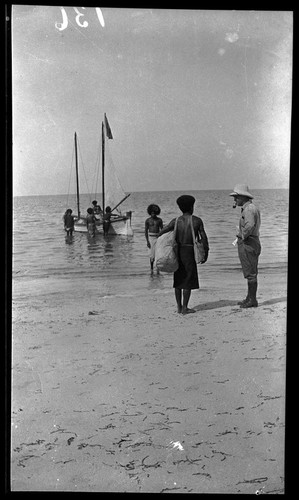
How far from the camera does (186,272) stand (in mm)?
4121

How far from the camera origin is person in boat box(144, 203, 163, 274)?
4.09 metres

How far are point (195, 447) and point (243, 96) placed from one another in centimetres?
239

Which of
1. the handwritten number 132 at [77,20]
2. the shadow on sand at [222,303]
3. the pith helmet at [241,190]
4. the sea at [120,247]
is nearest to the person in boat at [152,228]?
the sea at [120,247]

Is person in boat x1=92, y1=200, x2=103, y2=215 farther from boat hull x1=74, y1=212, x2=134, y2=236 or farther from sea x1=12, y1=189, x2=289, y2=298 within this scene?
sea x1=12, y1=189, x2=289, y2=298

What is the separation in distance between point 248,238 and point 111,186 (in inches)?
41.1

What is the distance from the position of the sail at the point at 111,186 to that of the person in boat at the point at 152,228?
248 millimetres

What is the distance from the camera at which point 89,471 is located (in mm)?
3814

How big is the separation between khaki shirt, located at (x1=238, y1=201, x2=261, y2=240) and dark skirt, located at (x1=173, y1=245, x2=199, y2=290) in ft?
1.24

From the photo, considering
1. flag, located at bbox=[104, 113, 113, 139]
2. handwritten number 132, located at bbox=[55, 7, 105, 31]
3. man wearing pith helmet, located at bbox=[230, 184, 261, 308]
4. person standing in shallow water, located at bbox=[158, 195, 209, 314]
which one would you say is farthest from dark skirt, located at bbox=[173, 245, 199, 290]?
handwritten number 132, located at bbox=[55, 7, 105, 31]

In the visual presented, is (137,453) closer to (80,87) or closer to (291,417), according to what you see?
(291,417)

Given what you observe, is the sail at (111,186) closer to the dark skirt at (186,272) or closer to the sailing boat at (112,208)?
the sailing boat at (112,208)

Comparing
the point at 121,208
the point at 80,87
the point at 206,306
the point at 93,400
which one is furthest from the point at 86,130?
the point at 93,400

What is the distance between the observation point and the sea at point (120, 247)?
4000 mm

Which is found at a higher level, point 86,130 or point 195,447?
point 86,130
